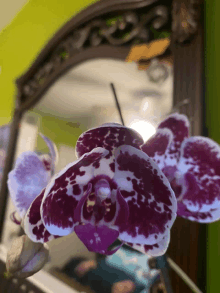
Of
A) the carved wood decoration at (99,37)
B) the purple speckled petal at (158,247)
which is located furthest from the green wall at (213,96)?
the purple speckled petal at (158,247)

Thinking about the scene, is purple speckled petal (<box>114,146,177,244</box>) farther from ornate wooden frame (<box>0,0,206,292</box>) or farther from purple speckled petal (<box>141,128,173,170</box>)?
ornate wooden frame (<box>0,0,206,292</box>)

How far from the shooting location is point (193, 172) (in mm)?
280

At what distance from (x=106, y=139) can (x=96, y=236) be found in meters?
0.08

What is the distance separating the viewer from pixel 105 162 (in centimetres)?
20

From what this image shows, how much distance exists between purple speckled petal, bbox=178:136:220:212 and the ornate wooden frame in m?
0.08

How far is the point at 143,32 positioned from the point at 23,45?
1434 mm

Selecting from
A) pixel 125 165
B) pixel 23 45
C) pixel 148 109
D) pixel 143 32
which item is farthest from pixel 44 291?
pixel 23 45

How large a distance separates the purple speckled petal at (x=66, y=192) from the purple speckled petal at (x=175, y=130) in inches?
3.9

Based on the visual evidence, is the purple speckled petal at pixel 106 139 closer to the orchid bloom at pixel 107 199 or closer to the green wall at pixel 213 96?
the orchid bloom at pixel 107 199

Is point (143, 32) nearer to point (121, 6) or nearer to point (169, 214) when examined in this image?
point (121, 6)

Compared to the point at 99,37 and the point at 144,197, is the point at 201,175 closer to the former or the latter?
the point at 144,197

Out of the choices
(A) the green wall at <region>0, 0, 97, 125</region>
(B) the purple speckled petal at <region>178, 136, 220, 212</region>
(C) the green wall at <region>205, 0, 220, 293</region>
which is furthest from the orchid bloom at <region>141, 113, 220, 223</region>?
(A) the green wall at <region>0, 0, 97, 125</region>

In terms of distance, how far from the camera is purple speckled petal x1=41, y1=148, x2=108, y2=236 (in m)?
0.17

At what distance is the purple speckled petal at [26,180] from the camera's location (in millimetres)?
231
